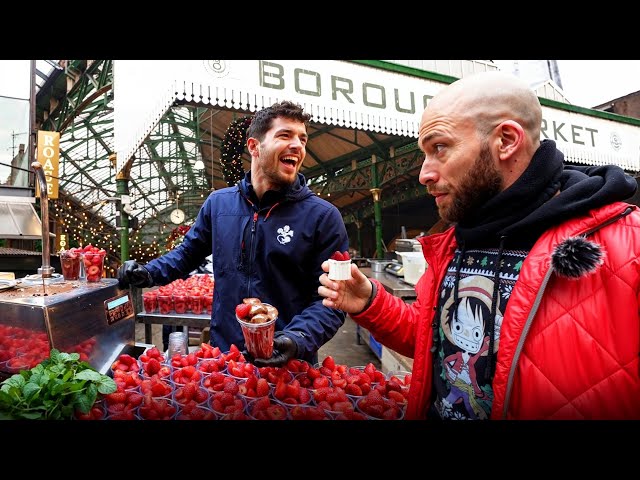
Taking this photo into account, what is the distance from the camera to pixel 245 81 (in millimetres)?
3551

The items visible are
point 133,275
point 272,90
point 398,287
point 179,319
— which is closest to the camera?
point 133,275

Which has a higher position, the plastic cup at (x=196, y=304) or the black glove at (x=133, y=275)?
the black glove at (x=133, y=275)

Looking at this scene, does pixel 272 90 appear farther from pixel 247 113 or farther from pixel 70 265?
pixel 247 113

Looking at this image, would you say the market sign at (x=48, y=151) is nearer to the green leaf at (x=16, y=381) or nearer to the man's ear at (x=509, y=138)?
the green leaf at (x=16, y=381)

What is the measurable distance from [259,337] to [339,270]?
0.42 meters

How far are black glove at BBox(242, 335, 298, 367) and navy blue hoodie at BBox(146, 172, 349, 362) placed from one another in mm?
498

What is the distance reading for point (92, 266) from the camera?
2.25 m

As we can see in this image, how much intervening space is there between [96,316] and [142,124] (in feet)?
7.80

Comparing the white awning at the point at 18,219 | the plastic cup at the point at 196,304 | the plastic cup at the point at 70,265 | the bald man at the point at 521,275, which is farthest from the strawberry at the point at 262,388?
the white awning at the point at 18,219

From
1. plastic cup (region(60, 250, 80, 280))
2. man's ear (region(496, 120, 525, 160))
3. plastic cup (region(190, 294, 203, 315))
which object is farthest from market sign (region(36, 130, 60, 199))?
man's ear (region(496, 120, 525, 160))

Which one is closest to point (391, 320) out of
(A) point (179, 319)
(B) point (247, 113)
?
(A) point (179, 319)

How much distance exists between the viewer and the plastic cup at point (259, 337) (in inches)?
52.2
